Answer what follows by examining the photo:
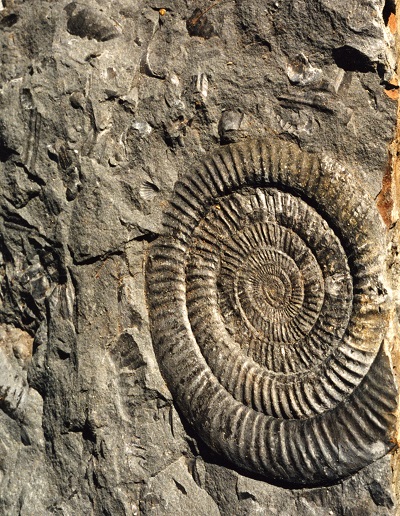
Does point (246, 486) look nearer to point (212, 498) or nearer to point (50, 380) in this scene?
point (212, 498)

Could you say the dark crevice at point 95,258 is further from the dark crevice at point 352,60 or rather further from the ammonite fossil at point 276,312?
the dark crevice at point 352,60

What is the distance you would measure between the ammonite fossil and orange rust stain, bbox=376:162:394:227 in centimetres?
7

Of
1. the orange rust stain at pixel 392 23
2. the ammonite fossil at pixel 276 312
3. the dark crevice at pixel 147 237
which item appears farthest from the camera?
the dark crevice at pixel 147 237

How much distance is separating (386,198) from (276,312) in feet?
1.87

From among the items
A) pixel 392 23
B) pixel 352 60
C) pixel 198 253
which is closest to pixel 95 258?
pixel 198 253

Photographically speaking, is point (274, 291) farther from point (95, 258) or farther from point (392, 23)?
point (392, 23)

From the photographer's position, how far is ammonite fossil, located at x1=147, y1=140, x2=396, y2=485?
2395 mm

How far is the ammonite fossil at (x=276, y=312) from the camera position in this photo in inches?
94.3

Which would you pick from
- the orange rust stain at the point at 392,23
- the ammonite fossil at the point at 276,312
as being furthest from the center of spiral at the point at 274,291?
the orange rust stain at the point at 392,23

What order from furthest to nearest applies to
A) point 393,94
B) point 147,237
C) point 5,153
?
point 5,153, point 147,237, point 393,94

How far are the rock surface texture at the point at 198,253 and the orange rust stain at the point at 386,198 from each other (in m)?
0.01

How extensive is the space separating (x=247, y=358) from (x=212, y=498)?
0.58 m

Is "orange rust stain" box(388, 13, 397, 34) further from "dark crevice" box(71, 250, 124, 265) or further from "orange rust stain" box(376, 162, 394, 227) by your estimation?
"dark crevice" box(71, 250, 124, 265)

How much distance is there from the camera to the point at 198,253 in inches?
105
